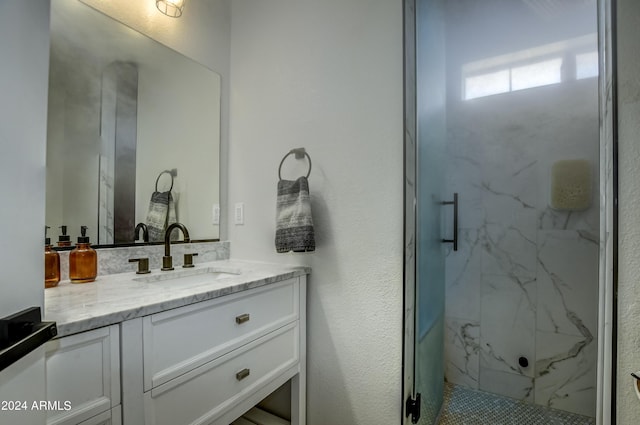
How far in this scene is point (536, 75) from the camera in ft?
5.96

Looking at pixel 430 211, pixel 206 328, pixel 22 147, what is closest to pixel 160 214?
pixel 206 328

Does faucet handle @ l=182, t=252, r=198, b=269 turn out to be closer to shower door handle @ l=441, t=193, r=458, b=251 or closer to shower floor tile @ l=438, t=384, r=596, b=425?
shower door handle @ l=441, t=193, r=458, b=251

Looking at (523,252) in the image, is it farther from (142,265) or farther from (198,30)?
(198,30)

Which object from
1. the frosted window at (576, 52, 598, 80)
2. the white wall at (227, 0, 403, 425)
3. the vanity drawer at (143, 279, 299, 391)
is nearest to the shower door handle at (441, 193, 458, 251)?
the white wall at (227, 0, 403, 425)

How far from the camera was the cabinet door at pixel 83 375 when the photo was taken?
2.20 feet

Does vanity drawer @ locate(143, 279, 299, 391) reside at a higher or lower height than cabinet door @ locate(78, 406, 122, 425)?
higher

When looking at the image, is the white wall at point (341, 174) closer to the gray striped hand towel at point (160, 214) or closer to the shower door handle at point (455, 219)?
the gray striped hand towel at point (160, 214)

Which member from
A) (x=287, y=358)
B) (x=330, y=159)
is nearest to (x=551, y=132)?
(x=330, y=159)

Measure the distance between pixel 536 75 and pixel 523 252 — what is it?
1.07 m

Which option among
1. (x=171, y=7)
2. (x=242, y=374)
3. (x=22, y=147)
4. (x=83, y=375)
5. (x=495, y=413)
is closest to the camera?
(x=22, y=147)

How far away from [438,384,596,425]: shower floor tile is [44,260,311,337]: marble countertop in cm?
126

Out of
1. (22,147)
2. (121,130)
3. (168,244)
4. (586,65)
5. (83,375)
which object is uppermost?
(586,65)

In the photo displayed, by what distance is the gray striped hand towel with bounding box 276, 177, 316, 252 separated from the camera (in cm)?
134

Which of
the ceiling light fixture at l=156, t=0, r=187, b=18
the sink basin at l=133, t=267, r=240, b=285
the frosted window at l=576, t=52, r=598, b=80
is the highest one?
the ceiling light fixture at l=156, t=0, r=187, b=18
